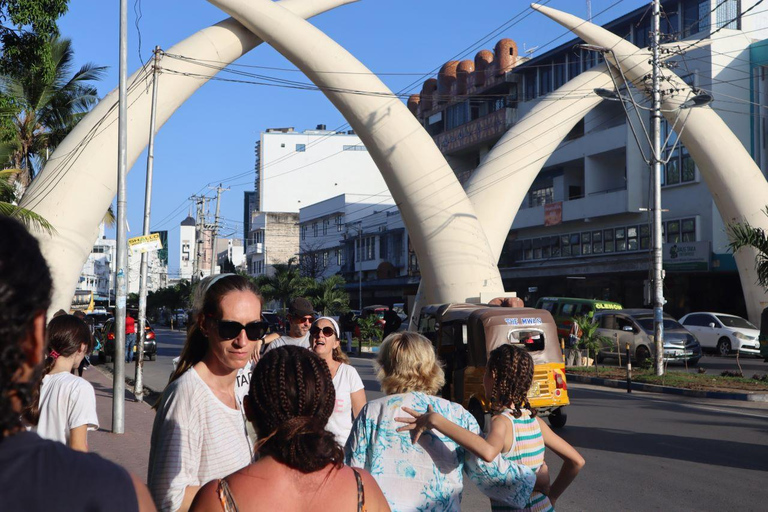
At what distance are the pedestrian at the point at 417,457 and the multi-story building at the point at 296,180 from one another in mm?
92135

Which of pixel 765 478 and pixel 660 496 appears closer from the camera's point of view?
pixel 660 496

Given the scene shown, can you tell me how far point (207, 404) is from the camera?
10.2 ft

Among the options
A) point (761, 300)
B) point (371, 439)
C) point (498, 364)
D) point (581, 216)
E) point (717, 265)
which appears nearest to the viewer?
point (371, 439)

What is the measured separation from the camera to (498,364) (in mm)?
4102

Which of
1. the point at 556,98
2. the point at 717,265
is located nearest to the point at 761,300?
the point at 717,265

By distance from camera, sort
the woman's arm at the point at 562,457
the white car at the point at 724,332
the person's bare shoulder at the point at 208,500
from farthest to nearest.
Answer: the white car at the point at 724,332, the woman's arm at the point at 562,457, the person's bare shoulder at the point at 208,500

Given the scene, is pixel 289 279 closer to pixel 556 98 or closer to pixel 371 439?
pixel 556 98

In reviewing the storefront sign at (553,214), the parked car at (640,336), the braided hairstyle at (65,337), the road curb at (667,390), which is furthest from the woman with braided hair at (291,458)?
the storefront sign at (553,214)

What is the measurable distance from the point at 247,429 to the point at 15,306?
234 centimetres

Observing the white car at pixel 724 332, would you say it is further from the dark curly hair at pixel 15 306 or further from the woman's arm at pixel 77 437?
the dark curly hair at pixel 15 306

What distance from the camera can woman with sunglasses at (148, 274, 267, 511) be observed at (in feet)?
9.66

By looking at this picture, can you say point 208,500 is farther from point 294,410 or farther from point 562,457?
point 562,457

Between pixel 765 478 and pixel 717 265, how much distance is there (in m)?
31.6

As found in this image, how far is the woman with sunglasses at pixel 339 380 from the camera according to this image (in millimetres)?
5367
